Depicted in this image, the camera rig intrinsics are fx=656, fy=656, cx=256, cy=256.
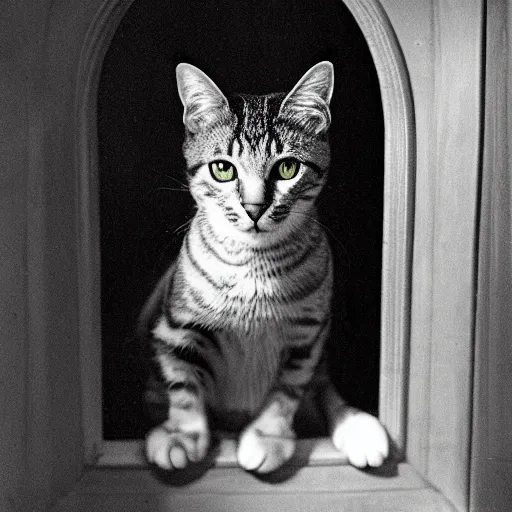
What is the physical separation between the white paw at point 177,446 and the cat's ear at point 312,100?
19.0 inches

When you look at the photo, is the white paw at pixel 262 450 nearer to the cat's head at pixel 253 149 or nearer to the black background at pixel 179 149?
the black background at pixel 179 149

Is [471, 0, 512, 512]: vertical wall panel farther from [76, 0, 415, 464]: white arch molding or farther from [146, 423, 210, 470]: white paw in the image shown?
[146, 423, 210, 470]: white paw

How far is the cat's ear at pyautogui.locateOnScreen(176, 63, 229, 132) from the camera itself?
0.96 meters

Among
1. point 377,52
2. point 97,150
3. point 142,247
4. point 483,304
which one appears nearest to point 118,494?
point 142,247

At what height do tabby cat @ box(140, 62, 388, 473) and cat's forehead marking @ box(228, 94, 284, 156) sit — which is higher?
cat's forehead marking @ box(228, 94, 284, 156)

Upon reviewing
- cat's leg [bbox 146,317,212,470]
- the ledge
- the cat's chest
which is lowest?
the ledge

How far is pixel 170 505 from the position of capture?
3.27ft

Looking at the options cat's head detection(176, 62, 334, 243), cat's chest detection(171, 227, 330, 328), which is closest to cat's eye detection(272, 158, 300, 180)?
cat's head detection(176, 62, 334, 243)

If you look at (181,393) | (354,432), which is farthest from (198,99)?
(354,432)

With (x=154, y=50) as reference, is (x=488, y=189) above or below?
below

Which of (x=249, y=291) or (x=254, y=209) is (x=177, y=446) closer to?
(x=249, y=291)

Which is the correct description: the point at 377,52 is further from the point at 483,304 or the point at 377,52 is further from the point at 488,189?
the point at 483,304

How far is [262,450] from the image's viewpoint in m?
0.99

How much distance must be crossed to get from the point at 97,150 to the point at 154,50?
0.55 feet
